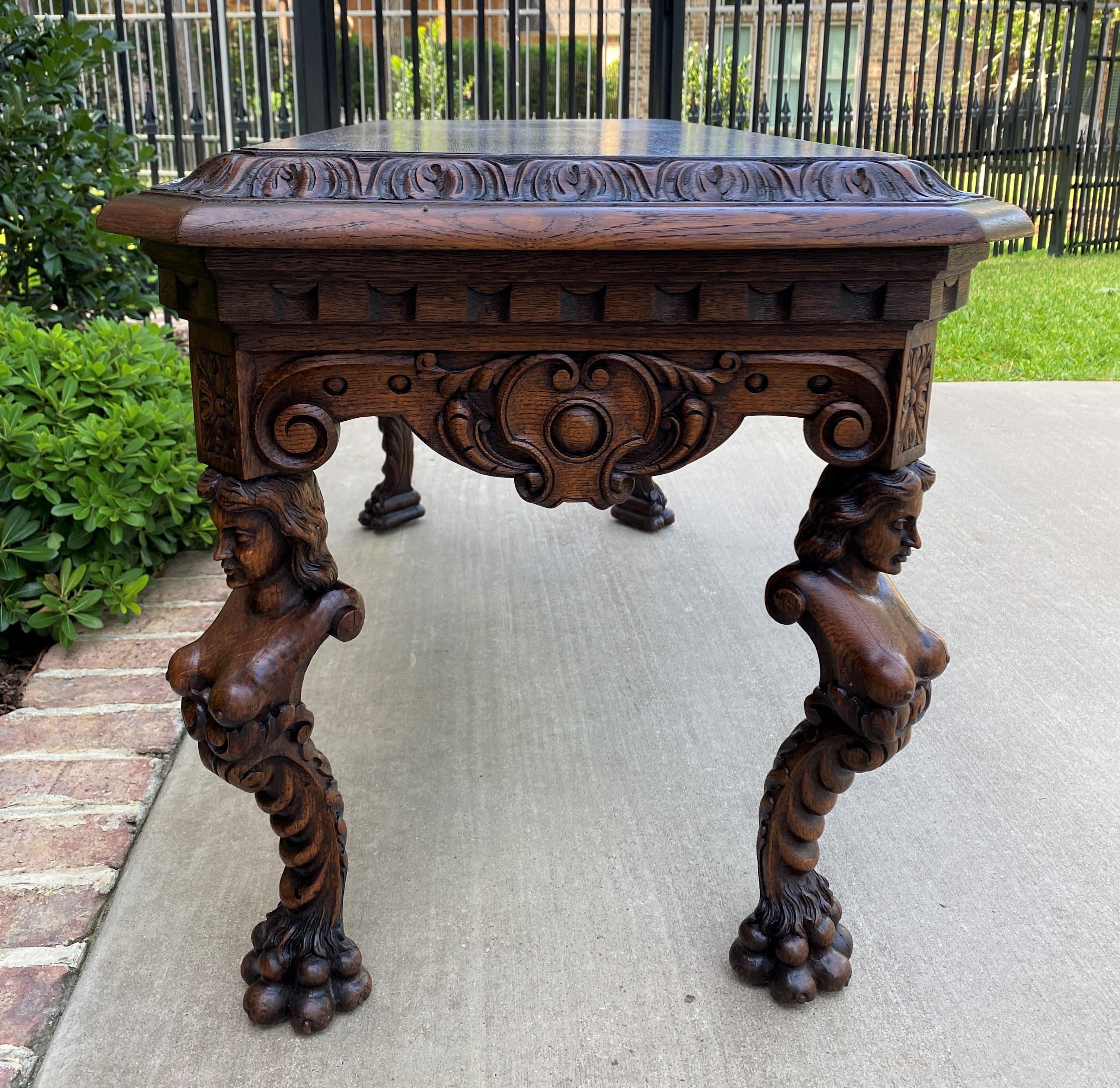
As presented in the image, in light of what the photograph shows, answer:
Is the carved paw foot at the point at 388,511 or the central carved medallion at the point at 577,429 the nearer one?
the central carved medallion at the point at 577,429

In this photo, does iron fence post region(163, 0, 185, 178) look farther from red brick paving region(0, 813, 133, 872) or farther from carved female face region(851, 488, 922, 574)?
carved female face region(851, 488, 922, 574)

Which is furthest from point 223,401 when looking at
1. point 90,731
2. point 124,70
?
point 124,70

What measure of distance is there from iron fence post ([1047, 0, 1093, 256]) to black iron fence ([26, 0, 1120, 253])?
0.05 ft

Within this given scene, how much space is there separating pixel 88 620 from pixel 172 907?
2.76ft

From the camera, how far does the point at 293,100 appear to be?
6512 mm

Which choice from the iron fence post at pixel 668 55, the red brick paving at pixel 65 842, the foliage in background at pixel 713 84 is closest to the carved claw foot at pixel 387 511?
the red brick paving at pixel 65 842

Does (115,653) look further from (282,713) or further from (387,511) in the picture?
(282,713)

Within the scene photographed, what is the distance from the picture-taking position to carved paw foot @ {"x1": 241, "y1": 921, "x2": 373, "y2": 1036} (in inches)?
47.1

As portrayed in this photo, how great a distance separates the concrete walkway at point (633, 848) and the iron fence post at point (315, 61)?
195 cm

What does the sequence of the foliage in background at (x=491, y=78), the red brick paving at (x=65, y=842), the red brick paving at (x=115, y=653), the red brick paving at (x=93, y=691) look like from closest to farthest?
1. the red brick paving at (x=65, y=842)
2. the red brick paving at (x=93, y=691)
3. the red brick paving at (x=115, y=653)
4. the foliage in background at (x=491, y=78)

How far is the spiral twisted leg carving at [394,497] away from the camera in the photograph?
2652 millimetres

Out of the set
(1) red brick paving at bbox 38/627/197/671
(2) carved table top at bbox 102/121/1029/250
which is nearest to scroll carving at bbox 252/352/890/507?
(2) carved table top at bbox 102/121/1029/250

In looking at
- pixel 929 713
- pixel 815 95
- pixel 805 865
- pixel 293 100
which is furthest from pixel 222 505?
pixel 815 95

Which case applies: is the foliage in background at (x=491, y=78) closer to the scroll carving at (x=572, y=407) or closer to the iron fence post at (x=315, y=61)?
the iron fence post at (x=315, y=61)
